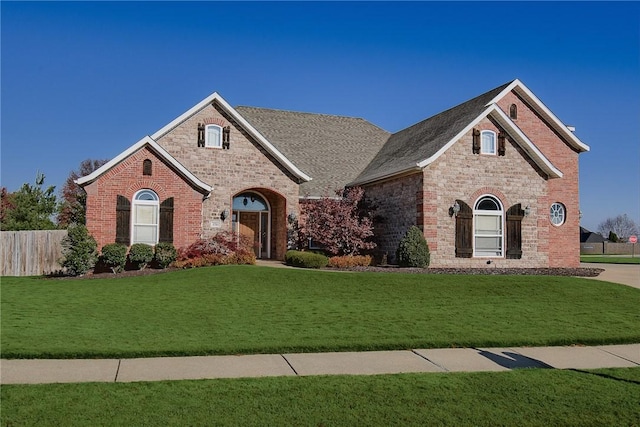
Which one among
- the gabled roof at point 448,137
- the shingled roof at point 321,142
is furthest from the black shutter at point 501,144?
the shingled roof at point 321,142

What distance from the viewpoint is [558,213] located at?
2828cm

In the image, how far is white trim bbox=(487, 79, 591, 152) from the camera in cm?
2734

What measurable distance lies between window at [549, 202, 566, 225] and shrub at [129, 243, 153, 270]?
1926 centimetres

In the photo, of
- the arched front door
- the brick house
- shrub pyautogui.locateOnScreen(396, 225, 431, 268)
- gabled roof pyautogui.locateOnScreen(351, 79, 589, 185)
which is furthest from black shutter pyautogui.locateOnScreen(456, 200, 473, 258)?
the arched front door

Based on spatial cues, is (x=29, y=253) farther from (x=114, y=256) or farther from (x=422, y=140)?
Answer: (x=422, y=140)

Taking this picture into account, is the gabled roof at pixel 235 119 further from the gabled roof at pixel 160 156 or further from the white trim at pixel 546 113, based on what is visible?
the white trim at pixel 546 113

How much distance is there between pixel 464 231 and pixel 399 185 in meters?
3.48

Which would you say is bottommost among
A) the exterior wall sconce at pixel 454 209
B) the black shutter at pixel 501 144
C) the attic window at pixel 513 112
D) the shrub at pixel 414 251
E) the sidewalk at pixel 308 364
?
the sidewalk at pixel 308 364

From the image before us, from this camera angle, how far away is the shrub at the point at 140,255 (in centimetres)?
2055

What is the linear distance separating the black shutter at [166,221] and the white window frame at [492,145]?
12877 millimetres

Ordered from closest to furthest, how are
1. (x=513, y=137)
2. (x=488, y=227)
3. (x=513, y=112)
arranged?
(x=488, y=227), (x=513, y=137), (x=513, y=112)

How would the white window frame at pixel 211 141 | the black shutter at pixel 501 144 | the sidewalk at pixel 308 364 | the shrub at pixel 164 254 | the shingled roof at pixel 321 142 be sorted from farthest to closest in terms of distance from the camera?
the shingled roof at pixel 321 142
the white window frame at pixel 211 141
the black shutter at pixel 501 144
the shrub at pixel 164 254
the sidewalk at pixel 308 364

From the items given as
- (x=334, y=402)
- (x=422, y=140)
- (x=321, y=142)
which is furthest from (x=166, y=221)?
(x=334, y=402)

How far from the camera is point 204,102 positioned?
23844 millimetres
